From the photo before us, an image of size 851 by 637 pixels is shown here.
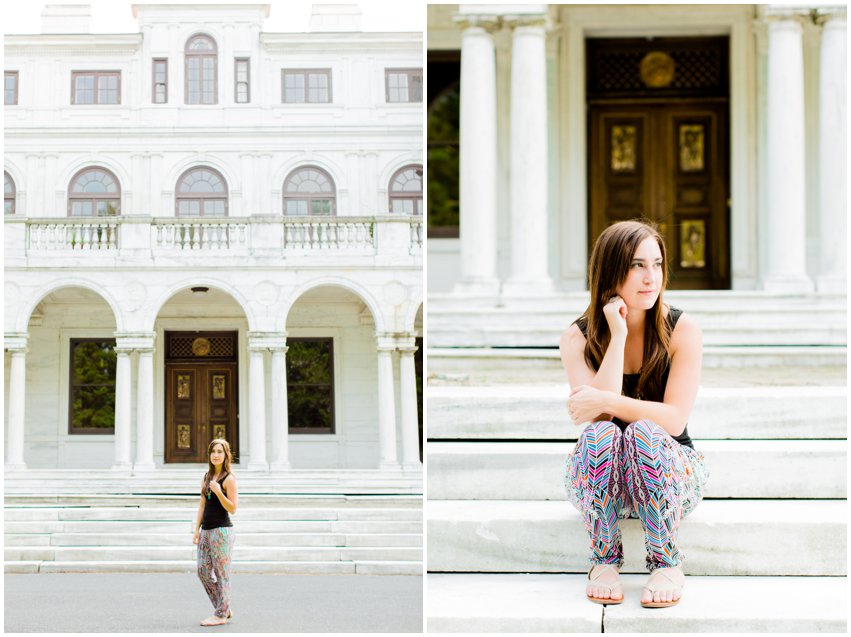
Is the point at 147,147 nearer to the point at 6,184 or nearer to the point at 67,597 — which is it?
the point at 6,184

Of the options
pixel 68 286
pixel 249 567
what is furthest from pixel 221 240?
pixel 249 567

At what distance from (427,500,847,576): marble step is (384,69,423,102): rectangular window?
224 centimetres

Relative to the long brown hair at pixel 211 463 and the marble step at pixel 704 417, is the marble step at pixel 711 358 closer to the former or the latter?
the long brown hair at pixel 211 463

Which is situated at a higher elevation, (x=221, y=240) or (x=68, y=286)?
(x=221, y=240)

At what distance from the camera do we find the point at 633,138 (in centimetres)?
965

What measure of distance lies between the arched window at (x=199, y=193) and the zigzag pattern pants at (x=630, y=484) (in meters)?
2.54

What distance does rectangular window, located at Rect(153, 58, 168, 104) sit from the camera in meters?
4.87

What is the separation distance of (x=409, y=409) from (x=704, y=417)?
1483 mm

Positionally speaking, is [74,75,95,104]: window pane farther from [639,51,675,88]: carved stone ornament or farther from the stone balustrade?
[639,51,675,88]: carved stone ornament

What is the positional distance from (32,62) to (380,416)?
2.15 metres

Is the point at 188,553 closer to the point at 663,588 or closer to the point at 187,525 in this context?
the point at 187,525

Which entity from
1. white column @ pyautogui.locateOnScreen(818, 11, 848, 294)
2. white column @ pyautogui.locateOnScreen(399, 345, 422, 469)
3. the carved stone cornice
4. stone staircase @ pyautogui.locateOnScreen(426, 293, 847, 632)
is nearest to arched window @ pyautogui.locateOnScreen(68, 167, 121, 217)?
white column @ pyautogui.locateOnScreen(399, 345, 422, 469)

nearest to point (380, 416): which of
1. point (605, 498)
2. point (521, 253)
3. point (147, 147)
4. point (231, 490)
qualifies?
point (231, 490)

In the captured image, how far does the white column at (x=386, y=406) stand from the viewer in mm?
4953
